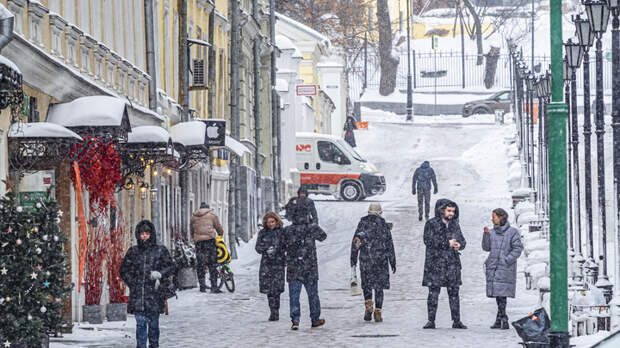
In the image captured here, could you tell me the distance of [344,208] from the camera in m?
41.2

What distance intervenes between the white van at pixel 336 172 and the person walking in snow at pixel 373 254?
26.1m

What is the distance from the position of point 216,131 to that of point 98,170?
9101 millimetres

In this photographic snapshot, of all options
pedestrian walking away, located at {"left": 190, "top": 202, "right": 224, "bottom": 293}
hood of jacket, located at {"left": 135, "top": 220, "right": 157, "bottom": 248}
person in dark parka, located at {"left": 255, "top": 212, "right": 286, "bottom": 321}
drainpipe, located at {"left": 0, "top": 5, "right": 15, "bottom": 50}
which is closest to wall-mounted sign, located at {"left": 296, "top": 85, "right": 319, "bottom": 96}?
pedestrian walking away, located at {"left": 190, "top": 202, "right": 224, "bottom": 293}

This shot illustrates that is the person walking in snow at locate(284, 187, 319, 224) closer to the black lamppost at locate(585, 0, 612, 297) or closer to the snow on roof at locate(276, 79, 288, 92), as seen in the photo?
the black lamppost at locate(585, 0, 612, 297)

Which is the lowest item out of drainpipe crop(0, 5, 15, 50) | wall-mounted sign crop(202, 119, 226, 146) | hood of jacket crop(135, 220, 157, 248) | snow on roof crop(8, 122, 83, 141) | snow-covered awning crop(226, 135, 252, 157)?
hood of jacket crop(135, 220, 157, 248)

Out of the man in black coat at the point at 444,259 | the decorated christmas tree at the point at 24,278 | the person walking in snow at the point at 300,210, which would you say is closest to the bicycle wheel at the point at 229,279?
the person walking in snow at the point at 300,210

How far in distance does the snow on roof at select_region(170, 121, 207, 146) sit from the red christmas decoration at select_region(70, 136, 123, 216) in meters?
4.90

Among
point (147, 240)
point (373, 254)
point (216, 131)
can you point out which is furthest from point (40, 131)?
point (216, 131)

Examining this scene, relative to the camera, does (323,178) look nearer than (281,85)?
Yes

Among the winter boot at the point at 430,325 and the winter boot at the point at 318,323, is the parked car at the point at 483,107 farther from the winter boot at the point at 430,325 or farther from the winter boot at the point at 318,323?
the winter boot at the point at 430,325

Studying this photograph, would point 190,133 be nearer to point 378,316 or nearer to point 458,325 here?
point 378,316

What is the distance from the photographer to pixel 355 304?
21422mm

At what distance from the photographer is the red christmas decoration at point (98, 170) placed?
1758 centimetres

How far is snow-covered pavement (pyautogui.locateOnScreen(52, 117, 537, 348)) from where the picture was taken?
16.3 metres
